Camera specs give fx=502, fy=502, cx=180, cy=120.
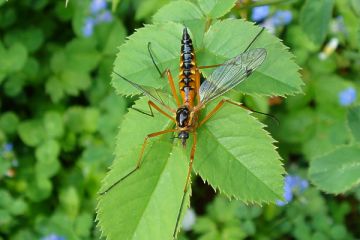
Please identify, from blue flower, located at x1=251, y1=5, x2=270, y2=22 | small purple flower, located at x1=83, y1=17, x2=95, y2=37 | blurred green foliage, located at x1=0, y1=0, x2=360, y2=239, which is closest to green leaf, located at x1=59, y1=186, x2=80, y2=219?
blurred green foliage, located at x1=0, y1=0, x2=360, y2=239

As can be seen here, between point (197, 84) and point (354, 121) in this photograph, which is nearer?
point (197, 84)

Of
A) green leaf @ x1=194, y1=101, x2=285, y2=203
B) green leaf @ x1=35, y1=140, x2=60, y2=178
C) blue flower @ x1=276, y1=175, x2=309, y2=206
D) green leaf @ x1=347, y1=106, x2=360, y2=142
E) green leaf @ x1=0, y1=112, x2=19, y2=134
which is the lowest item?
blue flower @ x1=276, y1=175, x2=309, y2=206

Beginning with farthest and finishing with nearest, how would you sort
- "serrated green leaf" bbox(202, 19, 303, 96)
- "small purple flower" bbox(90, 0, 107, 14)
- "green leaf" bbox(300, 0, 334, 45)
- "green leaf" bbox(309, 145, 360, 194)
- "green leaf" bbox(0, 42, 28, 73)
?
"small purple flower" bbox(90, 0, 107, 14), "green leaf" bbox(0, 42, 28, 73), "green leaf" bbox(300, 0, 334, 45), "green leaf" bbox(309, 145, 360, 194), "serrated green leaf" bbox(202, 19, 303, 96)

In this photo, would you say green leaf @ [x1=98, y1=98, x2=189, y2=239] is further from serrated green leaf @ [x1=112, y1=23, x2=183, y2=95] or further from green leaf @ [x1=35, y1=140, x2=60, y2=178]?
green leaf @ [x1=35, y1=140, x2=60, y2=178]

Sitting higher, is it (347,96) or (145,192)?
(145,192)

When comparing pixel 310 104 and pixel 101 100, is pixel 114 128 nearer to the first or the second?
pixel 101 100

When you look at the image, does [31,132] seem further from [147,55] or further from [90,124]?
[147,55]

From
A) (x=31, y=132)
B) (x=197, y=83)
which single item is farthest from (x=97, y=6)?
(x=197, y=83)
